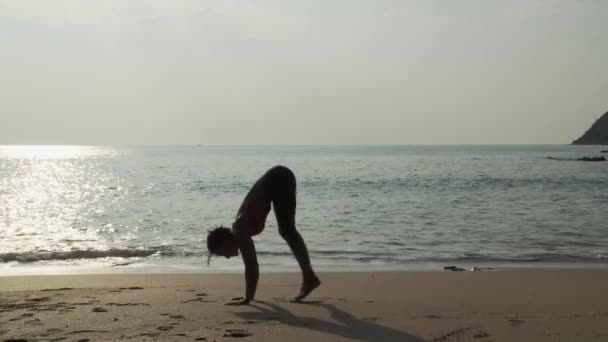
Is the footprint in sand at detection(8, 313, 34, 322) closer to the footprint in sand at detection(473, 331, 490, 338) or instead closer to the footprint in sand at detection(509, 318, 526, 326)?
the footprint in sand at detection(473, 331, 490, 338)

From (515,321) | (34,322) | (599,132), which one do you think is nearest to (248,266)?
(34,322)

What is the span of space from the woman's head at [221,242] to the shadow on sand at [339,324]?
0.59 meters

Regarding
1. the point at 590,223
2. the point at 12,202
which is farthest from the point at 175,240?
the point at 12,202

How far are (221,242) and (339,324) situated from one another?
1.43 meters

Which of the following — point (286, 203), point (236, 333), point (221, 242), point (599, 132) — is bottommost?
point (236, 333)

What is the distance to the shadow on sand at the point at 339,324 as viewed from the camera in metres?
4.84

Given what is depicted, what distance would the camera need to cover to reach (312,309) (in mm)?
5965

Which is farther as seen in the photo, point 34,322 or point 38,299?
point 38,299

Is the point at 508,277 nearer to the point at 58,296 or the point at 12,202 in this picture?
the point at 58,296

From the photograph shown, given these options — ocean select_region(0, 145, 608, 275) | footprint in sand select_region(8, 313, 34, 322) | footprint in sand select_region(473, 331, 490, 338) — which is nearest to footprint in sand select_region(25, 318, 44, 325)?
footprint in sand select_region(8, 313, 34, 322)

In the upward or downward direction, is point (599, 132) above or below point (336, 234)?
above

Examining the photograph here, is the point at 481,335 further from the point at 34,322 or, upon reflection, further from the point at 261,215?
the point at 34,322

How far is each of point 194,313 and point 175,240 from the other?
7806mm

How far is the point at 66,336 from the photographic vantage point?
4.79 metres
